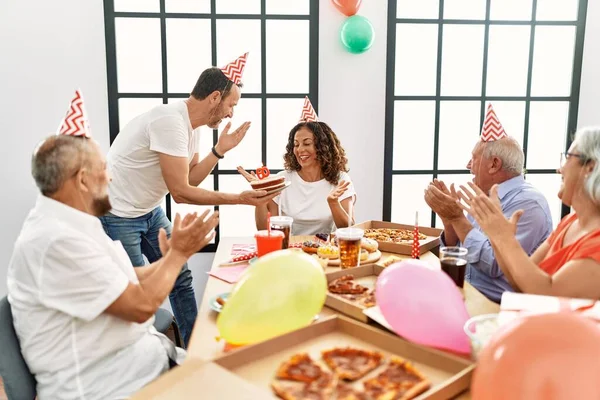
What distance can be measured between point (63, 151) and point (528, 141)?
10.8 ft

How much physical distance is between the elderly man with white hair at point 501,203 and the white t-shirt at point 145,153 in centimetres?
125

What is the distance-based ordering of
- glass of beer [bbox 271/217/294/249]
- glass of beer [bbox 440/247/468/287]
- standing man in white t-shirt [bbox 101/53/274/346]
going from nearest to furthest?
glass of beer [bbox 440/247/468/287] < glass of beer [bbox 271/217/294/249] < standing man in white t-shirt [bbox 101/53/274/346]

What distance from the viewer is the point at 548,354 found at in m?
0.85

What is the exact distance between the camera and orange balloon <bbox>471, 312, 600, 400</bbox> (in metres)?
0.83

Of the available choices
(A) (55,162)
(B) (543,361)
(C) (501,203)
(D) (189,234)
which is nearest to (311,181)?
(C) (501,203)

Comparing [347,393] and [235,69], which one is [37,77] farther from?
[347,393]

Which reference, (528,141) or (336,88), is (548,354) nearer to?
(336,88)

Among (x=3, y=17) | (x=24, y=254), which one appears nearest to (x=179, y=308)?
(x=24, y=254)

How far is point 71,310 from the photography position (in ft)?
4.33

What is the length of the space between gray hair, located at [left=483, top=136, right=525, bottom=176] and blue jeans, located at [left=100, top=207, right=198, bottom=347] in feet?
5.69

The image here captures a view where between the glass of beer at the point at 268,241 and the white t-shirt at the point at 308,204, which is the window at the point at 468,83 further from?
the glass of beer at the point at 268,241

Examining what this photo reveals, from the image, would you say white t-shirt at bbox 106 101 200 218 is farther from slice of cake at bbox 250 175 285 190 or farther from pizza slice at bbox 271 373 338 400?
pizza slice at bbox 271 373 338 400

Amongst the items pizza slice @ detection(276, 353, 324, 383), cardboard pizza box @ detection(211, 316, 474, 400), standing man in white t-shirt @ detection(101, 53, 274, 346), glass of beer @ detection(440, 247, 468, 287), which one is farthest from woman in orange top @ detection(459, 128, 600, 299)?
standing man in white t-shirt @ detection(101, 53, 274, 346)

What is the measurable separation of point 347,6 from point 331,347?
2.50 m
